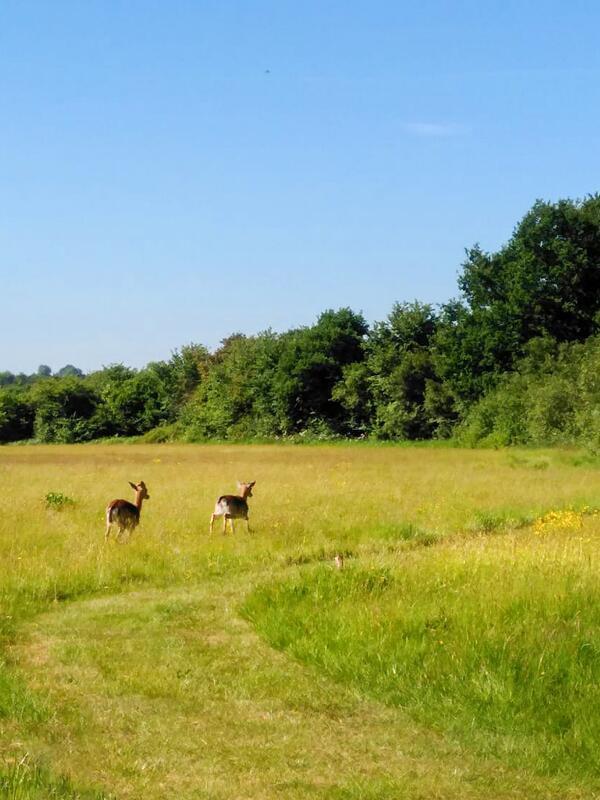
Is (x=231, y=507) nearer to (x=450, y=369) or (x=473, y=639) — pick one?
(x=473, y=639)

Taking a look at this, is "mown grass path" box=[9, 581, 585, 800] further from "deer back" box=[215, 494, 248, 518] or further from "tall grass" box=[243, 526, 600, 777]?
"deer back" box=[215, 494, 248, 518]

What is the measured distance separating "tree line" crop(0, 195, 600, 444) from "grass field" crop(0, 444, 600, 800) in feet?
88.1

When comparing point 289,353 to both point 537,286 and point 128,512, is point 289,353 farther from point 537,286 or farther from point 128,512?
point 128,512

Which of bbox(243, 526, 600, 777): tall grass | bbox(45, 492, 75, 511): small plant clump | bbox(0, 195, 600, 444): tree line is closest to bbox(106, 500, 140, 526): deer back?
bbox(45, 492, 75, 511): small plant clump

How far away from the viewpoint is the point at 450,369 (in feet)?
183

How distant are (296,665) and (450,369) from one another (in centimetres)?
4827

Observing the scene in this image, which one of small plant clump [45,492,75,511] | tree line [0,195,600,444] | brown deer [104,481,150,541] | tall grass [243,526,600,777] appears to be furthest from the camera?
tree line [0,195,600,444]

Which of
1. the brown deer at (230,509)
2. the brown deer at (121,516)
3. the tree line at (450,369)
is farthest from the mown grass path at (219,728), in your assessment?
the tree line at (450,369)

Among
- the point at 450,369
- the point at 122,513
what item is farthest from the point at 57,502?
the point at 450,369

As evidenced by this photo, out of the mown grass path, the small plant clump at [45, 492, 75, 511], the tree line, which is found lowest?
the mown grass path

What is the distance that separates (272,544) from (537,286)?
134 feet

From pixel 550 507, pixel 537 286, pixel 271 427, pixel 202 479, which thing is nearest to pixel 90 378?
pixel 271 427

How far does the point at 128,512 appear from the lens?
50.3ft

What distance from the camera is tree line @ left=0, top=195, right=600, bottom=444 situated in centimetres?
4706
